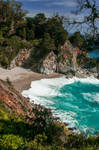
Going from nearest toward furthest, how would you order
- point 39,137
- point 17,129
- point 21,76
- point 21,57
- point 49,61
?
point 39,137 → point 17,129 → point 21,76 → point 21,57 → point 49,61

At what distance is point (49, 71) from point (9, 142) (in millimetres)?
28906

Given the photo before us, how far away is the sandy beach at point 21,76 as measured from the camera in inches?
966

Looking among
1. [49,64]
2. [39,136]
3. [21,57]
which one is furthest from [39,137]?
[21,57]

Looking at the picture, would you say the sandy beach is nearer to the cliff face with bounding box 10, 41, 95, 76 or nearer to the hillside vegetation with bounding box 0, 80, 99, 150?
the cliff face with bounding box 10, 41, 95, 76

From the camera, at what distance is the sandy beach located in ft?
80.5

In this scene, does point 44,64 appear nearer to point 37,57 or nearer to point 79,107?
point 37,57

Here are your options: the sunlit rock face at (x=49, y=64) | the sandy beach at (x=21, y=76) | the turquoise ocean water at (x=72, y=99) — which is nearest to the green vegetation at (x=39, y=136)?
the turquoise ocean water at (x=72, y=99)

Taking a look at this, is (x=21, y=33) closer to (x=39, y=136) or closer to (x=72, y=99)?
(x=72, y=99)

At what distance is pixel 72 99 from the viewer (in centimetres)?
2292

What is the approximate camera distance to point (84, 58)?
6.72 metres

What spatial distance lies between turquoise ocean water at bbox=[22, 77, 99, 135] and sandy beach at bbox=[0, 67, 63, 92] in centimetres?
127

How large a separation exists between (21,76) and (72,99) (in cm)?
1100

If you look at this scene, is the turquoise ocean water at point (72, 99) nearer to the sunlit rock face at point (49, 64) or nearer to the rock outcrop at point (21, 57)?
the sunlit rock face at point (49, 64)

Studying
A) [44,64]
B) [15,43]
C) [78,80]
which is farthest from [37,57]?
[78,80]
